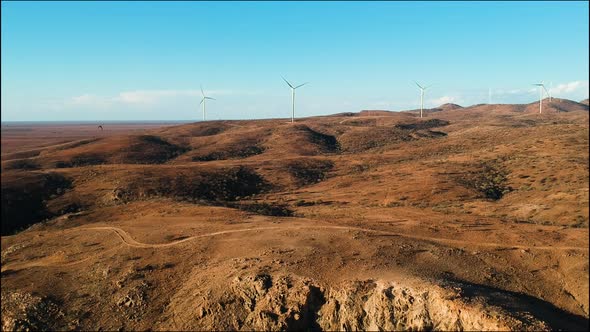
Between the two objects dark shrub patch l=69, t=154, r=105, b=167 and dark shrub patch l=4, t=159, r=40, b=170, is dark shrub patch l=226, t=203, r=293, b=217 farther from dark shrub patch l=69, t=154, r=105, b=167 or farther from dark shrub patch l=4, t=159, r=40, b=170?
dark shrub patch l=69, t=154, r=105, b=167

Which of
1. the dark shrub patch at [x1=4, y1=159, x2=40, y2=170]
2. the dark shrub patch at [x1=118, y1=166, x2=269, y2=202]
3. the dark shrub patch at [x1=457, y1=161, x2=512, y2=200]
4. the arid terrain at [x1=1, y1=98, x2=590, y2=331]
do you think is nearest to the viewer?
the arid terrain at [x1=1, y1=98, x2=590, y2=331]

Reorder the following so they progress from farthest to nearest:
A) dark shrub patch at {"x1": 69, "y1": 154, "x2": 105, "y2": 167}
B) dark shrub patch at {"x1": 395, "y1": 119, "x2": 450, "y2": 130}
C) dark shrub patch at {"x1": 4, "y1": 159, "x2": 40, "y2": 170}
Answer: dark shrub patch at {"x1": 395, "y1": 119, "x2": 450, "y2": 130}, dark shrub patch at {"x1": 69, "y1": 154, "x2": 105, "y2": 167}, dark shrub patch at {"x1": 4, "y1": 159, "x2": 40, "y2": 170}

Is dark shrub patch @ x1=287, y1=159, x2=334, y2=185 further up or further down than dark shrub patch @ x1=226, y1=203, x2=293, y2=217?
further up

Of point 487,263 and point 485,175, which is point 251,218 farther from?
point 485,175

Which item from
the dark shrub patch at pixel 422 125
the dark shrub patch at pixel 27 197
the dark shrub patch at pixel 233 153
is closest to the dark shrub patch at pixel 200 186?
the dark shrub patch at pixel 27 197

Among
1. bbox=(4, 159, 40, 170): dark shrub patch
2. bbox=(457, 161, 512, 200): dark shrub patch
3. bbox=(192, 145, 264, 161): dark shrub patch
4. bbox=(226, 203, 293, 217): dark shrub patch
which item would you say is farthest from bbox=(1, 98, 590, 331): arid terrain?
bbox=(192, 145, 264, 161): dark shrub patch

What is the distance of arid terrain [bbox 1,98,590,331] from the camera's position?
961 inches

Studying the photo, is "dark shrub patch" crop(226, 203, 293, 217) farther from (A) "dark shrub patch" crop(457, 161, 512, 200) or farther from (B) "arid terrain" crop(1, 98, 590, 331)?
(A) "dark shrub patch" crop(457, 161, 512, 200)

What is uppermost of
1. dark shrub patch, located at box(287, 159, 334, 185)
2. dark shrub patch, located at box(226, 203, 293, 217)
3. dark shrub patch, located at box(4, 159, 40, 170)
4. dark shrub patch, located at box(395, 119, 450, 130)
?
dark shrub patch, located at box(395, 119, 450, 130)

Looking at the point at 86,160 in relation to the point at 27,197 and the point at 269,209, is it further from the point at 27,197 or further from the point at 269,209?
the point at 269,209

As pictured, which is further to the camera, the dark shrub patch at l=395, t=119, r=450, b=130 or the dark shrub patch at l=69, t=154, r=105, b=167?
the dark shrub patch at l=395, t=119, r=450, b=130

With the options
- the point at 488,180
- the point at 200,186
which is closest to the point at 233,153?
the point at 200,186

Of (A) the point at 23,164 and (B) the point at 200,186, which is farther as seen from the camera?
(A) the point at 23,164

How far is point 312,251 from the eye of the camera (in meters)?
30.3
